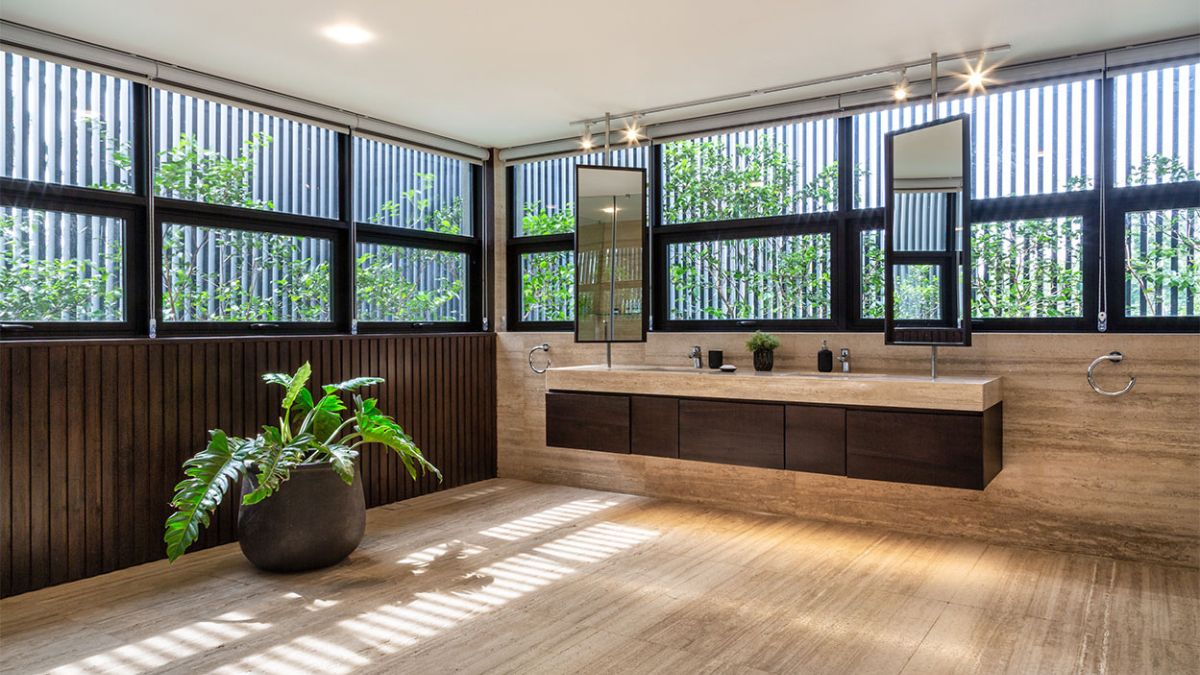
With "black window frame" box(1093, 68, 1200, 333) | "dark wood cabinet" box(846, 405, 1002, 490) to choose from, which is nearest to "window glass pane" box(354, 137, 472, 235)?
"dark wood cabinet" box(846, 405, 1002, 490)

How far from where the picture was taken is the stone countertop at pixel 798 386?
3.67 metres

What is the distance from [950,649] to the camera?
2.79 m

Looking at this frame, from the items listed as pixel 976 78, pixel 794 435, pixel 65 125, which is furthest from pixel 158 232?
pixel 976 78

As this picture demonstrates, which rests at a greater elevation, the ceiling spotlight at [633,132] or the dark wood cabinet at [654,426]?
the ceiling spotlight at [633,132]

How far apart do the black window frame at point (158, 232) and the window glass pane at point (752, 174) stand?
179 cm

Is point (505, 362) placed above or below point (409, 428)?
→ above

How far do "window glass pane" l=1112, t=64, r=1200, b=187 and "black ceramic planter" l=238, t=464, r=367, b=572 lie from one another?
4.17 metres

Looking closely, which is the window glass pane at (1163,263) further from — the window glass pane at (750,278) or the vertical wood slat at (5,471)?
the vertical wood slat at (5,471)

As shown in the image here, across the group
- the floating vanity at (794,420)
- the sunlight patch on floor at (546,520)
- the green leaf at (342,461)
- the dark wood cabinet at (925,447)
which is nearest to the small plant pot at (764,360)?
the floating vanity at (794,420)

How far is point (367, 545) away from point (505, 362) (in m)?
2.10

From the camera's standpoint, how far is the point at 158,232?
4086mm

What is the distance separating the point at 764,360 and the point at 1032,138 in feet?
6.04

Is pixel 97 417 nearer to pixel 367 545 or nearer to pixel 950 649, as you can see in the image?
pixel 367 545

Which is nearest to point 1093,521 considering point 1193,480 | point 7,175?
point 1193,480
